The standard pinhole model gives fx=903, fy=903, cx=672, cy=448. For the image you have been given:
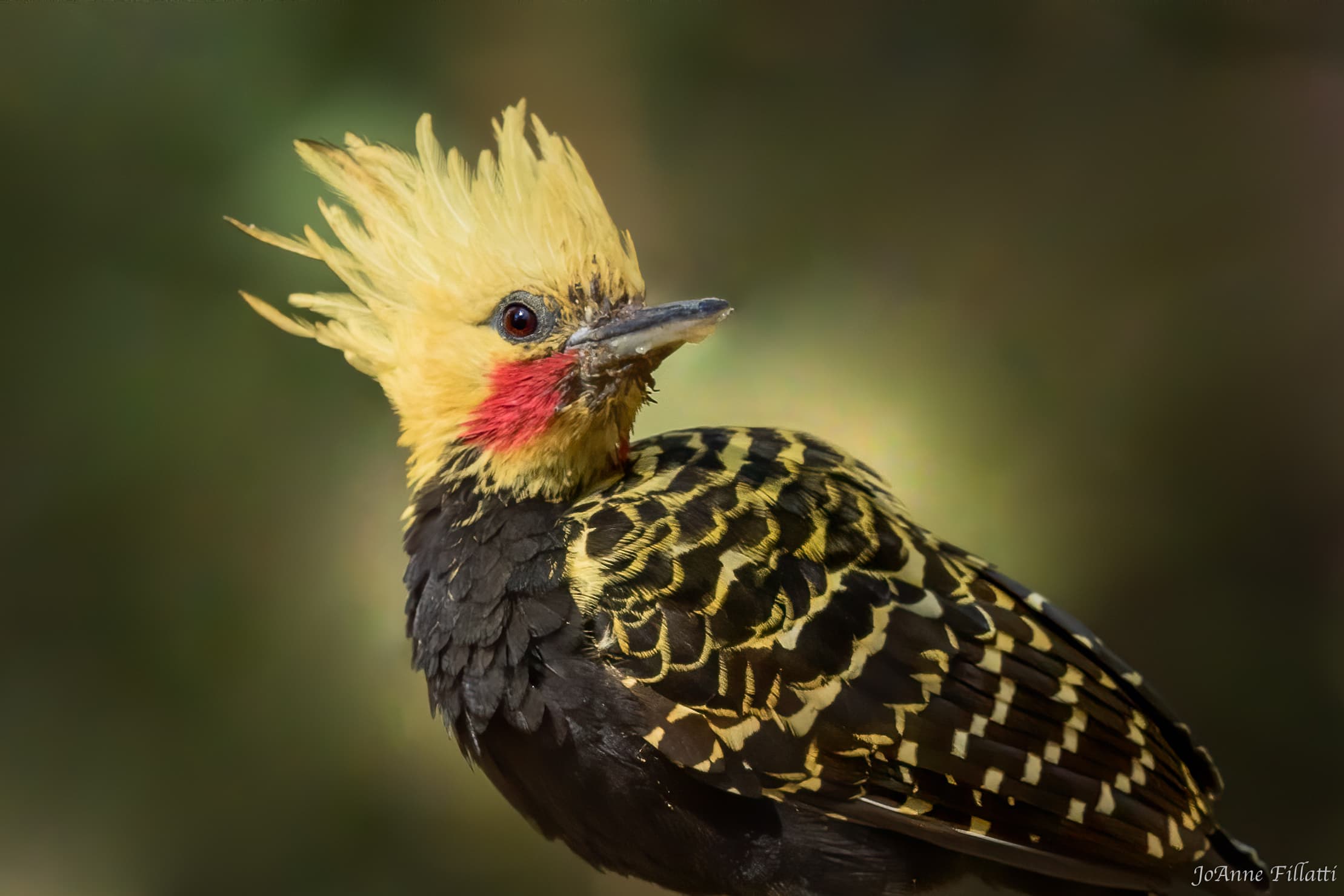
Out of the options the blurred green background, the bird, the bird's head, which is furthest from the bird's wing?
the blurred green background

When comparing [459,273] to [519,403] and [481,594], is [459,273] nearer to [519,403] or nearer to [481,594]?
[519,403]

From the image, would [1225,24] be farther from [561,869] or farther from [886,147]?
[561,869]

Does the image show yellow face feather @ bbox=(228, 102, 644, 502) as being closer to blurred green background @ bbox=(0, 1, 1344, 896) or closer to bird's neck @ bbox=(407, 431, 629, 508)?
bird's neck @ bbox=(407, 431, 629, 508)

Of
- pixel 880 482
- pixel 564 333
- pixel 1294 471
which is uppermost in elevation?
pixel 1294 471

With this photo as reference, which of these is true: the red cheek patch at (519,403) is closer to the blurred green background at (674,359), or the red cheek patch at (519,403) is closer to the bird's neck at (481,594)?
the bird's neck at (481,594)

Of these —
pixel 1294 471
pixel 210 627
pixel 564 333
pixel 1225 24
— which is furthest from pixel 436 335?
pixel 1294 471

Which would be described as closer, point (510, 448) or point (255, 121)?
point (510, 448)
